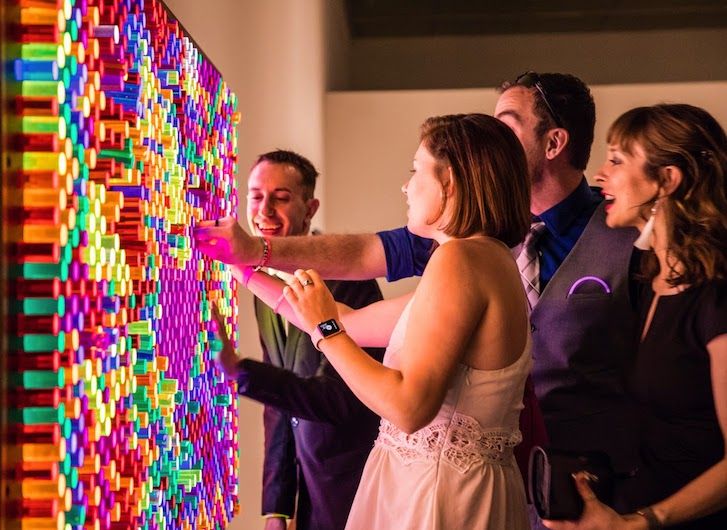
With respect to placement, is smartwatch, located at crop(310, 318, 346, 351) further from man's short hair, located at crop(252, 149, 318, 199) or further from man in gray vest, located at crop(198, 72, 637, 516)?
man's short hair, located at crop(252, 149, 318, 199)

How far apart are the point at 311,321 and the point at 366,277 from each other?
0.83 metres

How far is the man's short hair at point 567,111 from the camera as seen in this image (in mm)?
2508

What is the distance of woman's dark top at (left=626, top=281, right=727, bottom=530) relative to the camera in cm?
191

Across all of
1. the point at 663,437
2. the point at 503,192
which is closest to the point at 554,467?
the point at 663,437

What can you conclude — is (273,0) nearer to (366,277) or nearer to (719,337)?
(366,277)

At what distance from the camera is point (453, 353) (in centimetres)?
149

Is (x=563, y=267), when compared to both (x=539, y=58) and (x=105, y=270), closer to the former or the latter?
(x=105, y=270)

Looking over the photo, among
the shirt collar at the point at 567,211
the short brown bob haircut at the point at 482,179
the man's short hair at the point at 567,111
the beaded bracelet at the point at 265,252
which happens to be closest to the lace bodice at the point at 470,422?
the short brown bob haircut at the point at 482,179

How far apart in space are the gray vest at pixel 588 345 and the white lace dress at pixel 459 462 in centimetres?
59

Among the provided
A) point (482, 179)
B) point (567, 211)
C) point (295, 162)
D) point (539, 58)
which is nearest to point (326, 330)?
point (482, 179)

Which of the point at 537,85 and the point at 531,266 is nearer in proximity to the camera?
the point at 531,266

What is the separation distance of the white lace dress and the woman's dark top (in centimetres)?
45

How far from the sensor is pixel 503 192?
64.4 inches

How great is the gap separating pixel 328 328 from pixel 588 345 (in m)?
0.85
